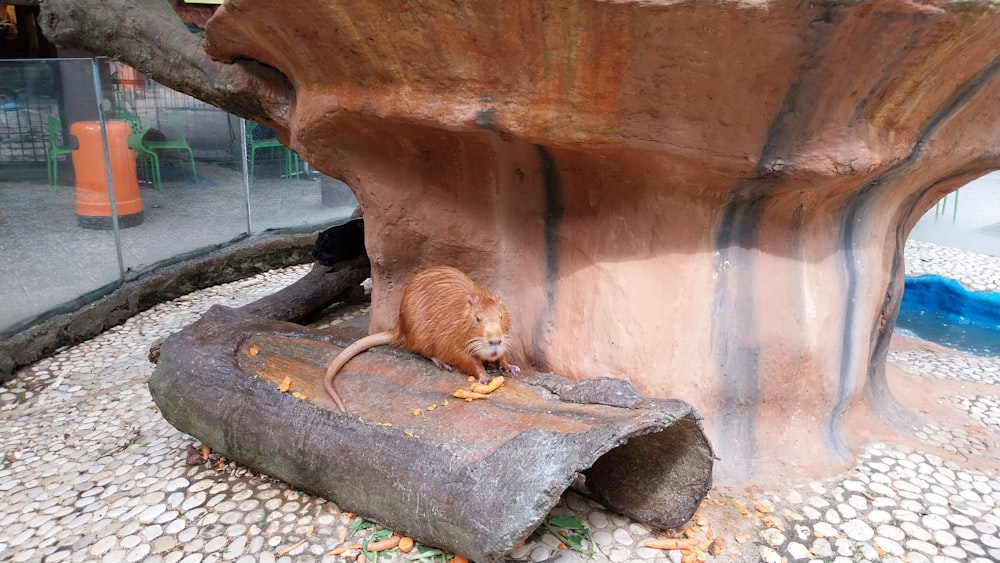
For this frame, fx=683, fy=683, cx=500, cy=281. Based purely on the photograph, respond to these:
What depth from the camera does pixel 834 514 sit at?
2537 millimetres

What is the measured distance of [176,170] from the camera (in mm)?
5988

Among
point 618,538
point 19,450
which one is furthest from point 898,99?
point 19,450

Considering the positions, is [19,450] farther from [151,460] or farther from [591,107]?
[591,107]

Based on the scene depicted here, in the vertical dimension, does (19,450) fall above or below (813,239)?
below

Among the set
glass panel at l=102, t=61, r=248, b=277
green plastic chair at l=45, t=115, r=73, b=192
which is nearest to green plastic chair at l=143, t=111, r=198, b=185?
glass panel at l=102, t=61, r=248, b=277

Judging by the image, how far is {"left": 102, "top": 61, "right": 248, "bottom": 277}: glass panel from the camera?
216 inches

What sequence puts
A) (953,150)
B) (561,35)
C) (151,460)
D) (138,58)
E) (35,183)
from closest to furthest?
(561,35) < (953,150) < (151,460) < (138,58) < (35,183)

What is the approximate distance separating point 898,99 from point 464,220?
1794mm

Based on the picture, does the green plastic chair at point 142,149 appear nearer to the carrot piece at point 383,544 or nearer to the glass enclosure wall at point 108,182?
the glass enclosure wall at point 108,182

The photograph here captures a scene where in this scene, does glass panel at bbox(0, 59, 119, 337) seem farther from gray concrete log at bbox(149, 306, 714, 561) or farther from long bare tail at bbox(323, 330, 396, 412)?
long bare tail at bbox(323, 330, 396, 412)

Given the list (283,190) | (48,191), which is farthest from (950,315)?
(48,191)

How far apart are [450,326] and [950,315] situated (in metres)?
5.76

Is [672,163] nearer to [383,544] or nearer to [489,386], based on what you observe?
[489,386]

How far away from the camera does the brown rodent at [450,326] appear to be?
278 centimetres
